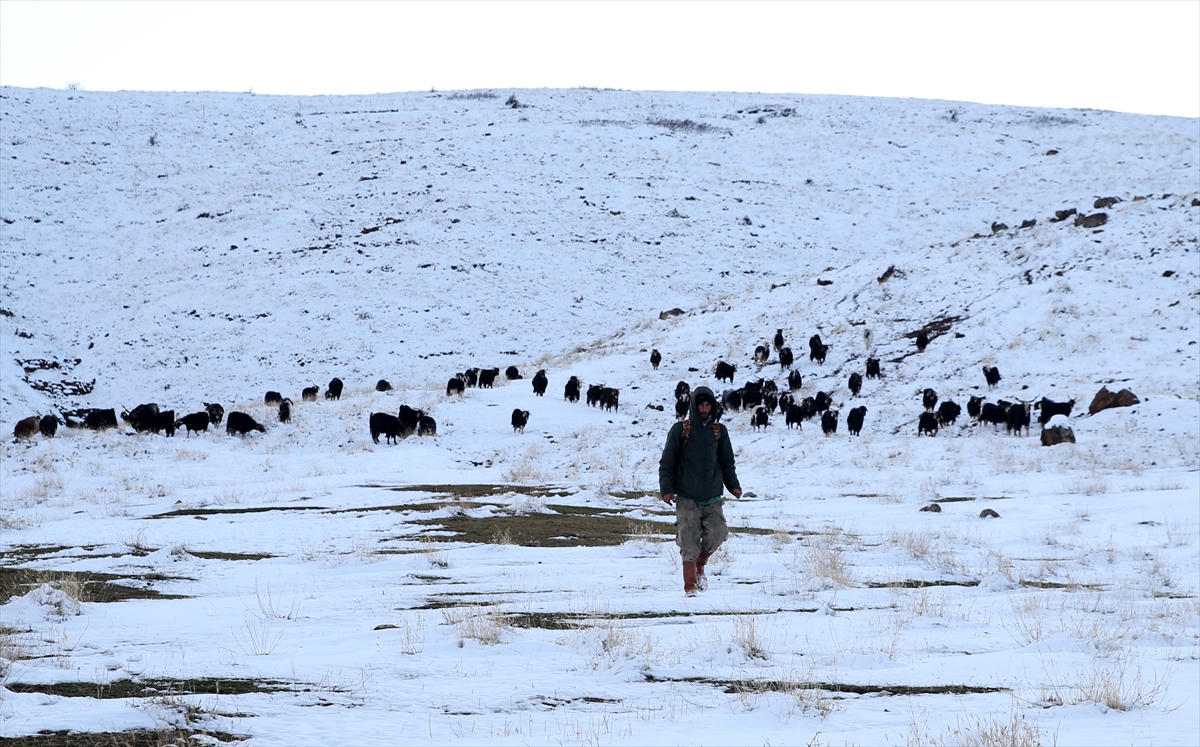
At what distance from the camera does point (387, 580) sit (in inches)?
358

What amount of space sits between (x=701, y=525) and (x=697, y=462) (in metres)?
0.58

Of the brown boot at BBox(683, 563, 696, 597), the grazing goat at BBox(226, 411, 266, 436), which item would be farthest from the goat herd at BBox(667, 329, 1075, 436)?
the brown boot at BBox(683, 563, 696, 597)

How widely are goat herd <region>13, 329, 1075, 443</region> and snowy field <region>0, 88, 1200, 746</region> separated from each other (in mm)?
459

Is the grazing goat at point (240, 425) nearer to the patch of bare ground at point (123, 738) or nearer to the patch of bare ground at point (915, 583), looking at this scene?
the patch of bare ground at point (915, 583)

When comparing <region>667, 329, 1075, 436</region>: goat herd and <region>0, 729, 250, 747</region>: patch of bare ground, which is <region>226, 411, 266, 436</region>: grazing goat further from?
<region>0, 729, 250, 747</region>: patch of bare ground

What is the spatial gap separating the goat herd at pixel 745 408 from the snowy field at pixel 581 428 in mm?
459

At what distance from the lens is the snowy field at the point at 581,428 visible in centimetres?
525

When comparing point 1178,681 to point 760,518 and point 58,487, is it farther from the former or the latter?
point 58,487

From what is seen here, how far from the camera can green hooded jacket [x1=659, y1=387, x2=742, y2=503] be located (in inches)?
337

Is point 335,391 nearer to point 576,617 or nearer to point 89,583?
point 89,583

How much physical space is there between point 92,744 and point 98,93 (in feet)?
266

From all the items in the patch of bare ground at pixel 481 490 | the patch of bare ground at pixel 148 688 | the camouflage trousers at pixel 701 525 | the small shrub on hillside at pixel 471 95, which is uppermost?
the small shrub on hillside at pixel 471 95

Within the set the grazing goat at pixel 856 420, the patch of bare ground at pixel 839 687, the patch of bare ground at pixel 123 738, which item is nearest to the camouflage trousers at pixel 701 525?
the patch of bare ground at pixel 839 687

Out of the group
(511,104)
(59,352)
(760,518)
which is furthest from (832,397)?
(511,104)
